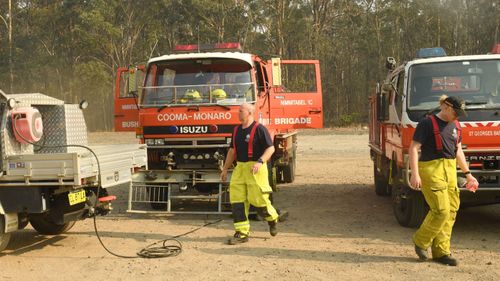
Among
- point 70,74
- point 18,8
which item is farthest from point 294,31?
point 18,8

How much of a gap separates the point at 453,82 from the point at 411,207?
187cm

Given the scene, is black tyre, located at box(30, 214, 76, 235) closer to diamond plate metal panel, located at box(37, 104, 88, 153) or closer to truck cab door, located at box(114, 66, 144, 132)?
diamond plate metal panel, located at box(37, 104, 88, 153)

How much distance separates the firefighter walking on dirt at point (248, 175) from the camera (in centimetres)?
718

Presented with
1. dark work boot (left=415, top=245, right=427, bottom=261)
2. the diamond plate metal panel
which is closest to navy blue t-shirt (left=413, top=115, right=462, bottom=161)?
dark work boot (left=415, top=245, right=427, bottom=261)

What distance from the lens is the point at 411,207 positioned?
7.89 metres

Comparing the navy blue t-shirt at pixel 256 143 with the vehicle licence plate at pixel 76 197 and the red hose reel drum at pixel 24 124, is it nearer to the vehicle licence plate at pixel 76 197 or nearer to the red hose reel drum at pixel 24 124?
the vehicle licence plate at pixel 76 197

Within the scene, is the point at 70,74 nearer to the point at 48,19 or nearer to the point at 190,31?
the point at 48,19

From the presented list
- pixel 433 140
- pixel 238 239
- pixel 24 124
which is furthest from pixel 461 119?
pixel 24 124

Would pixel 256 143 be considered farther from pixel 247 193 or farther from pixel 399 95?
pixel 399 95

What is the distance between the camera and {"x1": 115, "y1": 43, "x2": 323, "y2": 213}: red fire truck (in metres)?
9.23

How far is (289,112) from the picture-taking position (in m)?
10.3

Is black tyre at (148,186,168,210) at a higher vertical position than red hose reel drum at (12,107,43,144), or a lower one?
lower

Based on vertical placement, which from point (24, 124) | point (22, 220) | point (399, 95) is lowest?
point (22, 220)

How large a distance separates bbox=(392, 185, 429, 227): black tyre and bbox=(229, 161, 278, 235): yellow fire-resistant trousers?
6.58ft
